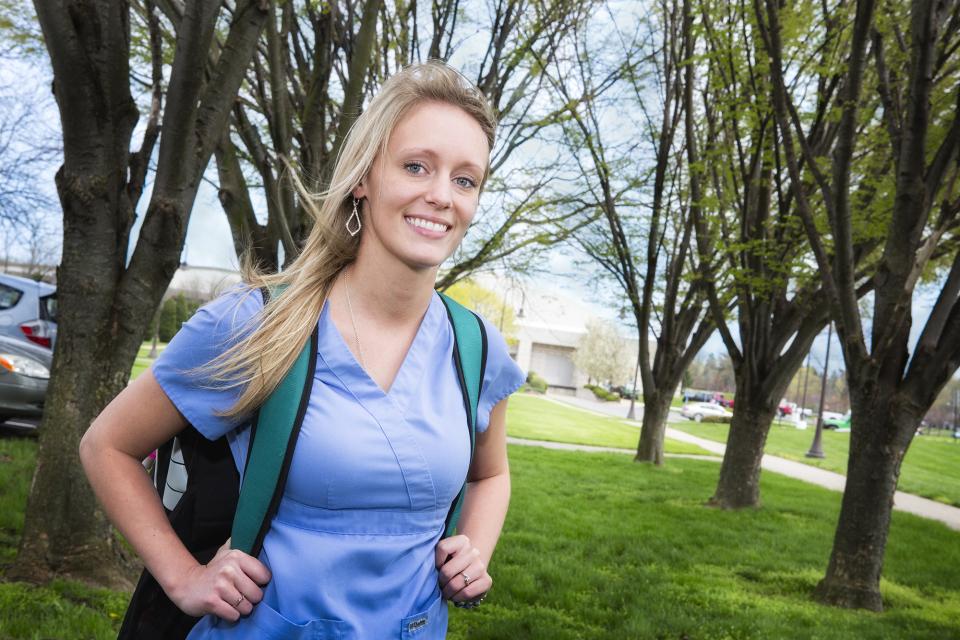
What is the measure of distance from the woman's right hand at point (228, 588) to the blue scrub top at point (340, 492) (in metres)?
0.04

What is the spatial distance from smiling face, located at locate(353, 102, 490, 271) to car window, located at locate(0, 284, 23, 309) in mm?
9363

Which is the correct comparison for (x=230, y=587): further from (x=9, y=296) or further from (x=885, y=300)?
(x=9, y=296)

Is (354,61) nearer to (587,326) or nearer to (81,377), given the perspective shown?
(81,377)

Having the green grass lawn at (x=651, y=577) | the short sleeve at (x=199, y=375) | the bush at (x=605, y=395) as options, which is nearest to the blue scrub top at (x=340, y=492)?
the short sleeve at (x=199, y=375)

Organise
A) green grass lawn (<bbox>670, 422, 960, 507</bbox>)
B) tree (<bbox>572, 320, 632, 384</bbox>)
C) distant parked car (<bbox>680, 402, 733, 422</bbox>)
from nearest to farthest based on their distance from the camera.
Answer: green grass lawn (<bbox>670, 422, 960, 507</bbox>)
distant parked car (<bbox>680, 402, 733, 422</bbox>)
tree (<bbox>572, 320, 632, 384</bbox>)

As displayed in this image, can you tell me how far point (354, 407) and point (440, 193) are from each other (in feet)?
1.70

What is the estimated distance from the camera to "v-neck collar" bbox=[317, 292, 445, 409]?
1557mm

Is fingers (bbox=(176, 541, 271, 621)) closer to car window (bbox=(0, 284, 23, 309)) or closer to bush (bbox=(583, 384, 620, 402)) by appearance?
car window (bbox=(0, 284, 23, 309))

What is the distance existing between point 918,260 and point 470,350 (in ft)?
16.5

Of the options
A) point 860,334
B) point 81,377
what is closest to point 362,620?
point 81,377

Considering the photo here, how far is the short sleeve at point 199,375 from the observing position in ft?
4.83

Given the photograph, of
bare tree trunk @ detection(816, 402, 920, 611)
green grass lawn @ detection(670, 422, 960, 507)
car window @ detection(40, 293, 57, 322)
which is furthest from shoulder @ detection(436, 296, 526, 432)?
green grass lawn @ detection(670, 422, 960, 507)

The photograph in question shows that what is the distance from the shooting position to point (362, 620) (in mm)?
1476

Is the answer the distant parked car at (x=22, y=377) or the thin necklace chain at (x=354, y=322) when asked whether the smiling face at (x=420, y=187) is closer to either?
the thin necklace chain at (x=354, y=322)
